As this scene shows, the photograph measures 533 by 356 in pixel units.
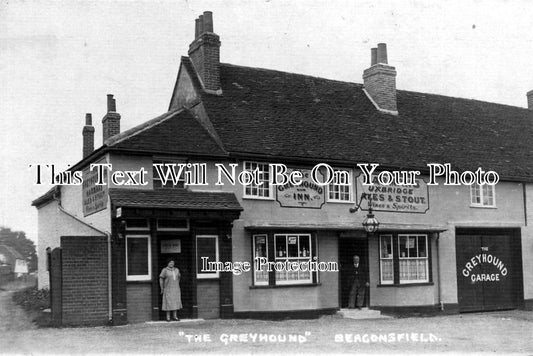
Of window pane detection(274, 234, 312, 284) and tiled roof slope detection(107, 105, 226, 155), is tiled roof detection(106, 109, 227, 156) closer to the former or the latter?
tiled roof slope detection(107, 105, 226, 155)

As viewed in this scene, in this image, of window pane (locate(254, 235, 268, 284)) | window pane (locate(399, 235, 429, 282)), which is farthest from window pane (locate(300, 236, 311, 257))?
window pane (locate(399, 235, 429, 282))

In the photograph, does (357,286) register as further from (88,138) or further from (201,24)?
(88,138)

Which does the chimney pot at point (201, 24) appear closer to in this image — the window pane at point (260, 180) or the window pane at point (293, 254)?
the window pane at point (260, 180)

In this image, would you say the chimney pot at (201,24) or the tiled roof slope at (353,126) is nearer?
the tiled roof slope at (353,126)

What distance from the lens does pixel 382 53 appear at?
26016 millimetres

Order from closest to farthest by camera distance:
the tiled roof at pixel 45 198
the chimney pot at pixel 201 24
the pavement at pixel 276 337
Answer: the pavement at pixel 276 337
the chimney pot at pixel 201 24
the tiled roof at pixel 45 198

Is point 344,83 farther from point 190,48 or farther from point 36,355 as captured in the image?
point 36,355

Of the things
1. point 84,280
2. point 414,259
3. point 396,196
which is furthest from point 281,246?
point 84,280

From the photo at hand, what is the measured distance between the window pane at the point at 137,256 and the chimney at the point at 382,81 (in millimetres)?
11533

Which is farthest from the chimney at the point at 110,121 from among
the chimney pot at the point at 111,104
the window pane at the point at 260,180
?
the window pane at the point at 260,180

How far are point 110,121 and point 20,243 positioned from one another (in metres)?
53.5

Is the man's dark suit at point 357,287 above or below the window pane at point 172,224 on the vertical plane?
below

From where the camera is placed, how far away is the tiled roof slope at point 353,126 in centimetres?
2120

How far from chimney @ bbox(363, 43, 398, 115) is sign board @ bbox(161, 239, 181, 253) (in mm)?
10588
